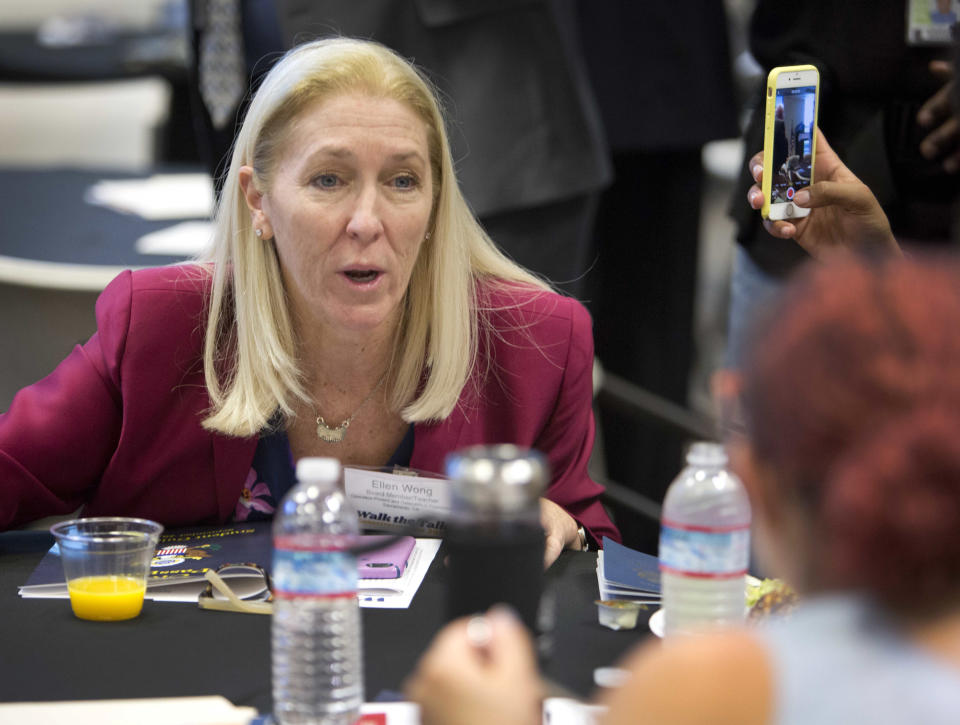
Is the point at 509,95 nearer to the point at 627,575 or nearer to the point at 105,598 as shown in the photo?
the point at 627,575

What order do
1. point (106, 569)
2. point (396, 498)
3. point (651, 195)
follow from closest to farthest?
point (106, 569), point (396, 498), point (651, 195)

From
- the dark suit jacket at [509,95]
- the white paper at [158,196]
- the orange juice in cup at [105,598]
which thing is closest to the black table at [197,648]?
the orange juice in cup at [105,598]

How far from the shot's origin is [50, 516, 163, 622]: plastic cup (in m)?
1.72

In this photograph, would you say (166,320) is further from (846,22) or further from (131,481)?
(846,22)

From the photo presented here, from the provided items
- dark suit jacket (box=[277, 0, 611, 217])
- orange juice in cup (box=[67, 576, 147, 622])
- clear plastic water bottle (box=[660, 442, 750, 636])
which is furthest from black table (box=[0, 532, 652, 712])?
dark suit jacket (box=[277, 0, 611, 217])

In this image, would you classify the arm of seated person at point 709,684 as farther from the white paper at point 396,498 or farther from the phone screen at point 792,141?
the phone screen at point 792,141

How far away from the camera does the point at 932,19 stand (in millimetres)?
2551

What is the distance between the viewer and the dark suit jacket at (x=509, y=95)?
10.1 feet

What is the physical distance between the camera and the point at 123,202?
13.4ft

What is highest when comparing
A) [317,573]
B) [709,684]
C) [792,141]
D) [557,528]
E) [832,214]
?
[792,141]

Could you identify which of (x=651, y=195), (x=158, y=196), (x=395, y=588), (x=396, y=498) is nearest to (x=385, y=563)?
(x=395, y=588)

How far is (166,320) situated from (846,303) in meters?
1.59

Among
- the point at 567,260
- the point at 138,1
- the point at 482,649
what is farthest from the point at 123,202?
the point at 138,1

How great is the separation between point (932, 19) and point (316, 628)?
1.86 m
